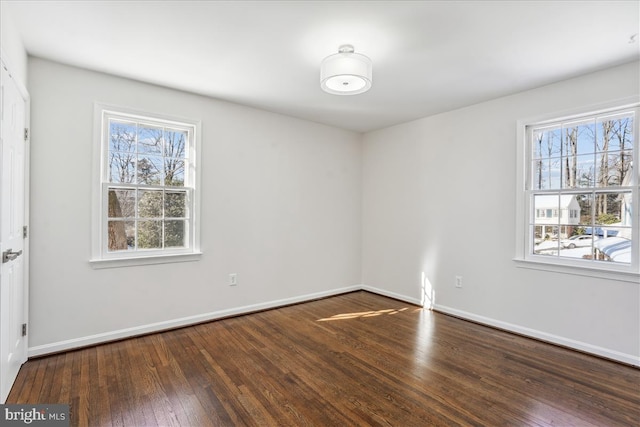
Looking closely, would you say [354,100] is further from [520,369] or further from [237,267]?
[520,369]

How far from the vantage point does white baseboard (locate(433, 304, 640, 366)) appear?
108 inches

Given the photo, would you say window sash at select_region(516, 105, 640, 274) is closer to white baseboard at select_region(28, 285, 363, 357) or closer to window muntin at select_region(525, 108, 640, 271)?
window muntin at select_region(525, 108, 640, 271)

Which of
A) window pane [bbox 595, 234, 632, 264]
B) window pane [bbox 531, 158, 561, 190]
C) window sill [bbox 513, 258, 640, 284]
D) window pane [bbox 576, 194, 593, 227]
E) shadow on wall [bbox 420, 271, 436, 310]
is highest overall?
Result: window pane [bbox 531, 158, 561, 190]

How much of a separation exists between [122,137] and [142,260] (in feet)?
4.14

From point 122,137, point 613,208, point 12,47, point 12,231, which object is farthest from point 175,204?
point 613,208

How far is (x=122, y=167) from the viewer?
3.21 meters

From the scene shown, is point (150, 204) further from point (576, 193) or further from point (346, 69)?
point (576, 193)

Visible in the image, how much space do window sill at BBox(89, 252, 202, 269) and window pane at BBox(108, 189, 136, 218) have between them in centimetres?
44

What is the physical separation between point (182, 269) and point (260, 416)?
201 cm

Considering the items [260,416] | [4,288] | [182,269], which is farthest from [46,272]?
[260,416]

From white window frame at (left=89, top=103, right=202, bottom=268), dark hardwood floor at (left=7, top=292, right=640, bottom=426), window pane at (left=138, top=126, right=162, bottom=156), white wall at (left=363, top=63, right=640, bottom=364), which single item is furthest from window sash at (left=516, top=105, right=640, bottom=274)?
window pane at (left=138, top=126, right=162, bottom=156)

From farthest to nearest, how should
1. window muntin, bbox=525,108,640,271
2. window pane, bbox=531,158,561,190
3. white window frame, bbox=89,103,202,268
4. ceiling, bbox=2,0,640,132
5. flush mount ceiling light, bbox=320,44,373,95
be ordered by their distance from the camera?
window pane, bbox=531,158,561,190
white window frame, bbox=89,103,202,268
window muntin, bbox=525,108,640,271
flush mount ceiling light, bbox=320,44,373,95
ceiling, bbox=2,0,640,132

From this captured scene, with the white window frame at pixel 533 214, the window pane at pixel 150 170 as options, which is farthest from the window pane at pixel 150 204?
the white window frame at pixel 533 214

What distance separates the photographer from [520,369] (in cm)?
262
